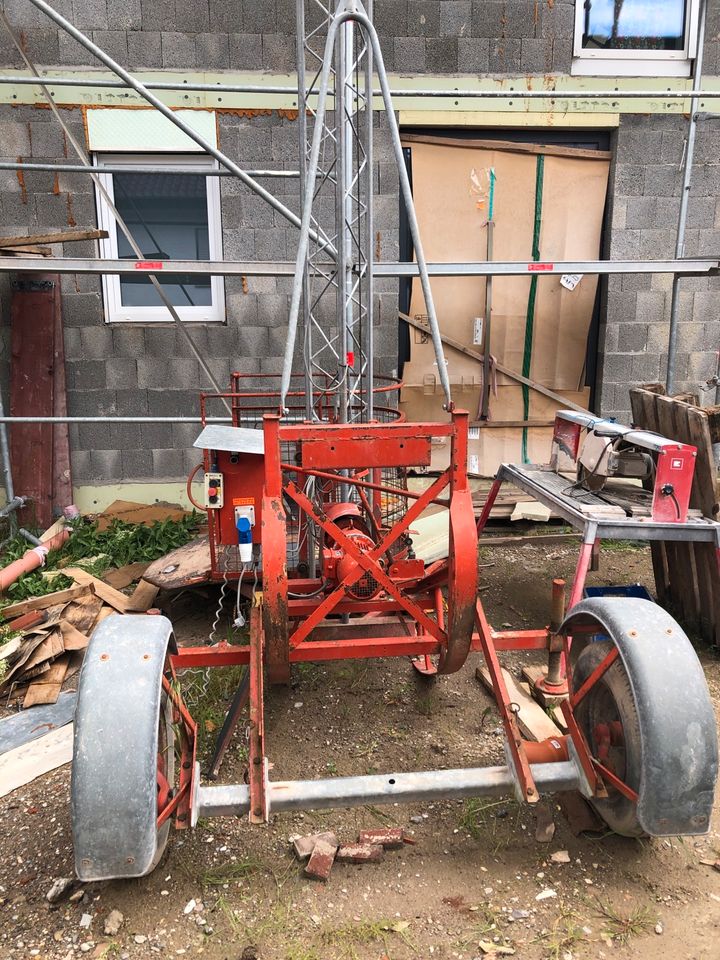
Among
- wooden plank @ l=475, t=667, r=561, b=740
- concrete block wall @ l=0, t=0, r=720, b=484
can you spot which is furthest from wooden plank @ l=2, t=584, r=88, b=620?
wooden plank @ l=475, t=667, r=561, b=740

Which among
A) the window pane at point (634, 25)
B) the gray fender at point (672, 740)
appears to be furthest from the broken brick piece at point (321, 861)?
the window pane at point (634, 25)

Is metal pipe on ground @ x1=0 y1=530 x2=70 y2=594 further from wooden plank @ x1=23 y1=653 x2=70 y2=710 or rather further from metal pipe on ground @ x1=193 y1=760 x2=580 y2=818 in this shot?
metal pipe on ground @ x1=193 y1=760 x2=580 y2=818

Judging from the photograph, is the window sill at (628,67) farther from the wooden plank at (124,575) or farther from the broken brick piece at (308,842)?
the broken brick piece at (308,842)

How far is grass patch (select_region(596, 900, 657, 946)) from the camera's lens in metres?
2.24

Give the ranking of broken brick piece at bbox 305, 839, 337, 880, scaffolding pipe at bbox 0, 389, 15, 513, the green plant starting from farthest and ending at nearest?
1. scaffolding pipe at bbox 0, 389, 15, 513
2. the green plant
3. broken brick piece at bbox 305, 839, 337, 880

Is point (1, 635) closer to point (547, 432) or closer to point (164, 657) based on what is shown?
point (164, 657)

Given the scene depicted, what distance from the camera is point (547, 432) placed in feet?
22.6

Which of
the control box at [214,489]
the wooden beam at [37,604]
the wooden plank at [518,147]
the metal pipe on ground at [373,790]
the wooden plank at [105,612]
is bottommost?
the wooden plank at [105,612]

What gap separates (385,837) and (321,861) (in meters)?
0.27

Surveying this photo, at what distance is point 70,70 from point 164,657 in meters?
5.66

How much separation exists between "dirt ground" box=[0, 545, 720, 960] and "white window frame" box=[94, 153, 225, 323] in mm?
4320

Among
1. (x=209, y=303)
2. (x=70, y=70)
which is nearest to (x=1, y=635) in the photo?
(x=209, y=303)

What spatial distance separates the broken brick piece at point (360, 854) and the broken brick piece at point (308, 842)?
0.20 ft

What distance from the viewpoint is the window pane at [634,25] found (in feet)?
20.0
